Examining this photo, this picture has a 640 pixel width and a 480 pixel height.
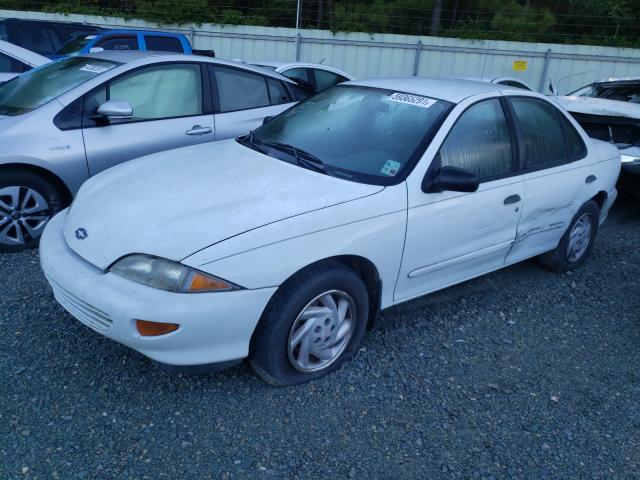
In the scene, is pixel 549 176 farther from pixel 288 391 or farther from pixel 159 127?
pixel 159 127

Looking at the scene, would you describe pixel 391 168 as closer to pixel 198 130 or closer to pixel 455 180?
pixel 455 180

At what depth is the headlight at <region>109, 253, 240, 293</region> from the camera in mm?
2613

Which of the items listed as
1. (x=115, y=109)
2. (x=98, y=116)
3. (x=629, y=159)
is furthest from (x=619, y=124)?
(x=98, y=116)

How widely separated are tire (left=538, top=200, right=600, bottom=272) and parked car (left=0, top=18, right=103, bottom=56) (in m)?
9.24

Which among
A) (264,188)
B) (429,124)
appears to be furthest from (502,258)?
(264,188)

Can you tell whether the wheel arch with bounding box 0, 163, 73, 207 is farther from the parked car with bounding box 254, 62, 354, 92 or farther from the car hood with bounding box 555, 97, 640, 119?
the car hood with bounding box 555, 97, 640, 119

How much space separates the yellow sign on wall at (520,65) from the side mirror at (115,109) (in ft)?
41.4

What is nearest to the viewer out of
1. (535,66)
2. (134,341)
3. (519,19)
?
(134,341)

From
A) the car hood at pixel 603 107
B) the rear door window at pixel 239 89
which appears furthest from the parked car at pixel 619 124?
the rear door window at pixel 239 89

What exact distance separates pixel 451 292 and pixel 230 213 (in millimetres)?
2109

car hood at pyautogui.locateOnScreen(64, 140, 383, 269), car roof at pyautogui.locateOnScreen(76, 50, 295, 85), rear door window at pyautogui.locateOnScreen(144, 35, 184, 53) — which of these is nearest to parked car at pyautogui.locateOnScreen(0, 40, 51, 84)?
car roof at pyautogui.locateOnScreen(76, 50, 295, 85)

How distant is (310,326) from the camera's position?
298cm

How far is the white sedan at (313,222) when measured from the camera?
105 inches

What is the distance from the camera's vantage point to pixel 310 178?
324 centimetres
